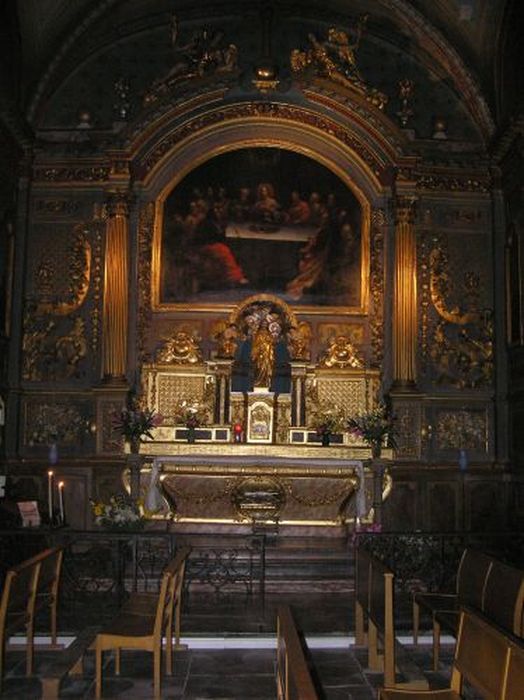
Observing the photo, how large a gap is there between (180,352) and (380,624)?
7.79m

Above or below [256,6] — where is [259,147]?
below

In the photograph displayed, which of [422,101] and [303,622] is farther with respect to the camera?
[422,101]

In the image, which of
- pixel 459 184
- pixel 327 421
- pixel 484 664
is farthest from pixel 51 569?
pixel 459 184

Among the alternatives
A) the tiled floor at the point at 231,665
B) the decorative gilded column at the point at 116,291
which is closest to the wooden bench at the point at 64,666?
the tiled floor at the point at 231,665

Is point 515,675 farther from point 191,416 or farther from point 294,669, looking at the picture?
point 191,416

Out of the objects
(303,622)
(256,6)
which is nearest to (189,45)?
(256,6)

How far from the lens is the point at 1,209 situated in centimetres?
1270

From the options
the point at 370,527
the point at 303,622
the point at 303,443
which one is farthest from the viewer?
the point at 303,443

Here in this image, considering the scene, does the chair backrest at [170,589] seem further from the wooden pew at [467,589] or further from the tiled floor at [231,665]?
the wooden pew at [467,589]

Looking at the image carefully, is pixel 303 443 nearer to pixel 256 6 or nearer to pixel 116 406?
pixel 116 406

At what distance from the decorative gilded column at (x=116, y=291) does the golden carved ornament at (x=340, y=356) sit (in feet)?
10.3

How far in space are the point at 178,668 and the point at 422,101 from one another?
10.6 meters

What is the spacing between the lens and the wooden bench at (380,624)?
5.98 m

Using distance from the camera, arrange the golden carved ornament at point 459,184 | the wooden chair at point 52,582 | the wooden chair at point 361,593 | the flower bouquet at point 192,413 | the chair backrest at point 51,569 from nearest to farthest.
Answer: the chair backrest at point 51,569 < the wooden chair at point 52,582 < the wooden chair at point 361,593 < the flower bouquet at point 192,413 < the golden carved ornament at point 459,184
